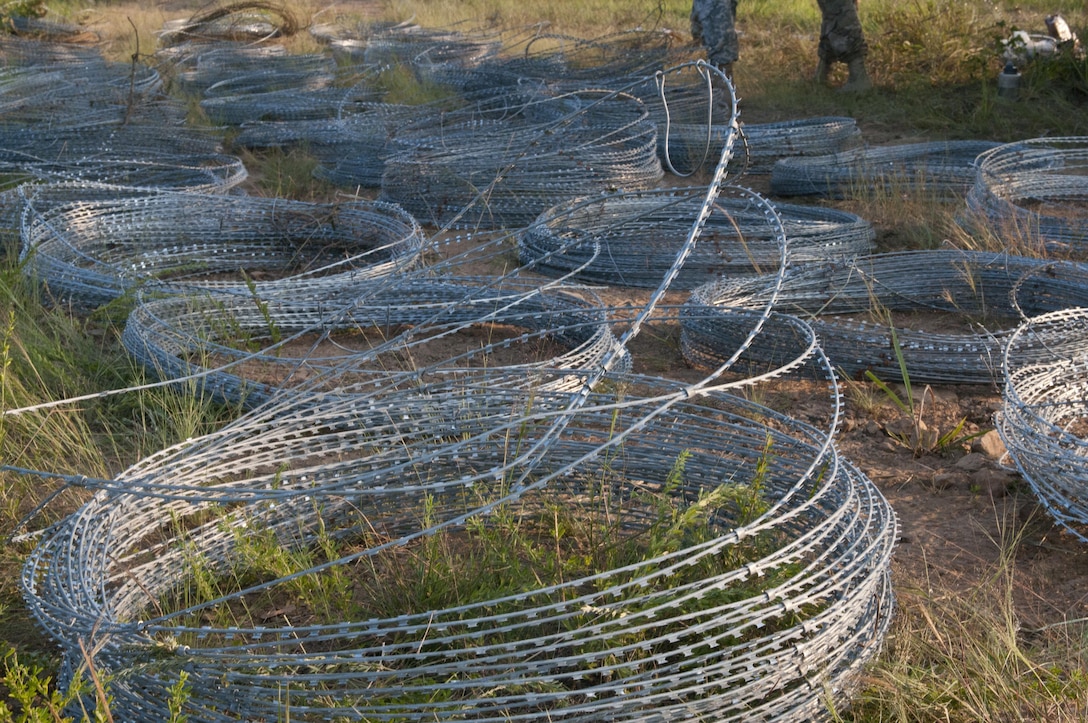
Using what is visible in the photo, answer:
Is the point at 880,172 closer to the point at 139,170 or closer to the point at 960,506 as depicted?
the point at 960,506

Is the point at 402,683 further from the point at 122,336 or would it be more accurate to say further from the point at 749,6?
the point at 749,6

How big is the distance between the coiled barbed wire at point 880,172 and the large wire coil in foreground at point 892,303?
161 cm

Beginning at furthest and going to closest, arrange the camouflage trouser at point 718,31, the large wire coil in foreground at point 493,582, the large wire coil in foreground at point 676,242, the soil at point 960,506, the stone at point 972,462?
1. the camouflage trouser at point 718,31
2. the large wire coil in foreground at point 676,242
3. the stone at point 972,462
4. the soil at point 960,506
5. the large wire coil in foreground at point 493,582

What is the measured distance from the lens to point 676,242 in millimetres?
6344

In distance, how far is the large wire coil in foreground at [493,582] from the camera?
7.41ft

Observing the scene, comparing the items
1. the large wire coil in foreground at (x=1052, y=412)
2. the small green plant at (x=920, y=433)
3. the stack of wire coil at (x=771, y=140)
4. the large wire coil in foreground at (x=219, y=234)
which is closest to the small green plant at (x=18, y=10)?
the large wire coil in foreground at (x=219, y=234)

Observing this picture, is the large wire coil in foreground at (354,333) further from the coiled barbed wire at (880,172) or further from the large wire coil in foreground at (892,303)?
the coiled barbed wire at (880,172)

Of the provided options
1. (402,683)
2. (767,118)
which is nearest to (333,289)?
(402,683)

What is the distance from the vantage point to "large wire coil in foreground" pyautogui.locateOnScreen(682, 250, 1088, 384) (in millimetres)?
4516

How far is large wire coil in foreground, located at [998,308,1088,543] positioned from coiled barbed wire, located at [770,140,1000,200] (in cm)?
268

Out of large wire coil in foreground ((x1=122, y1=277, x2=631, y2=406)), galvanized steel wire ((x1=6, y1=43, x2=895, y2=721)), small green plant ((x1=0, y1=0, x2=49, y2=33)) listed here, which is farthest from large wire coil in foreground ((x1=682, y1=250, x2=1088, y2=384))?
small green plant ((x1=0, y1=0, x2=49, y2=33))

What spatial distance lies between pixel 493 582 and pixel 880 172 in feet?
18.8

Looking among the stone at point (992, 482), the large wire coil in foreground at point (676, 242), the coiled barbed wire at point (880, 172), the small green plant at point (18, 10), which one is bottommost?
the coiled barbed wire at point (880, 172)

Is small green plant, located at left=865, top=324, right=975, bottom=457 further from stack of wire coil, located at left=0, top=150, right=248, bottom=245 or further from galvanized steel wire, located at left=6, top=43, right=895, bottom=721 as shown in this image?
stack of wire coil, located at left=0, top=150, right=248, bottom=245
